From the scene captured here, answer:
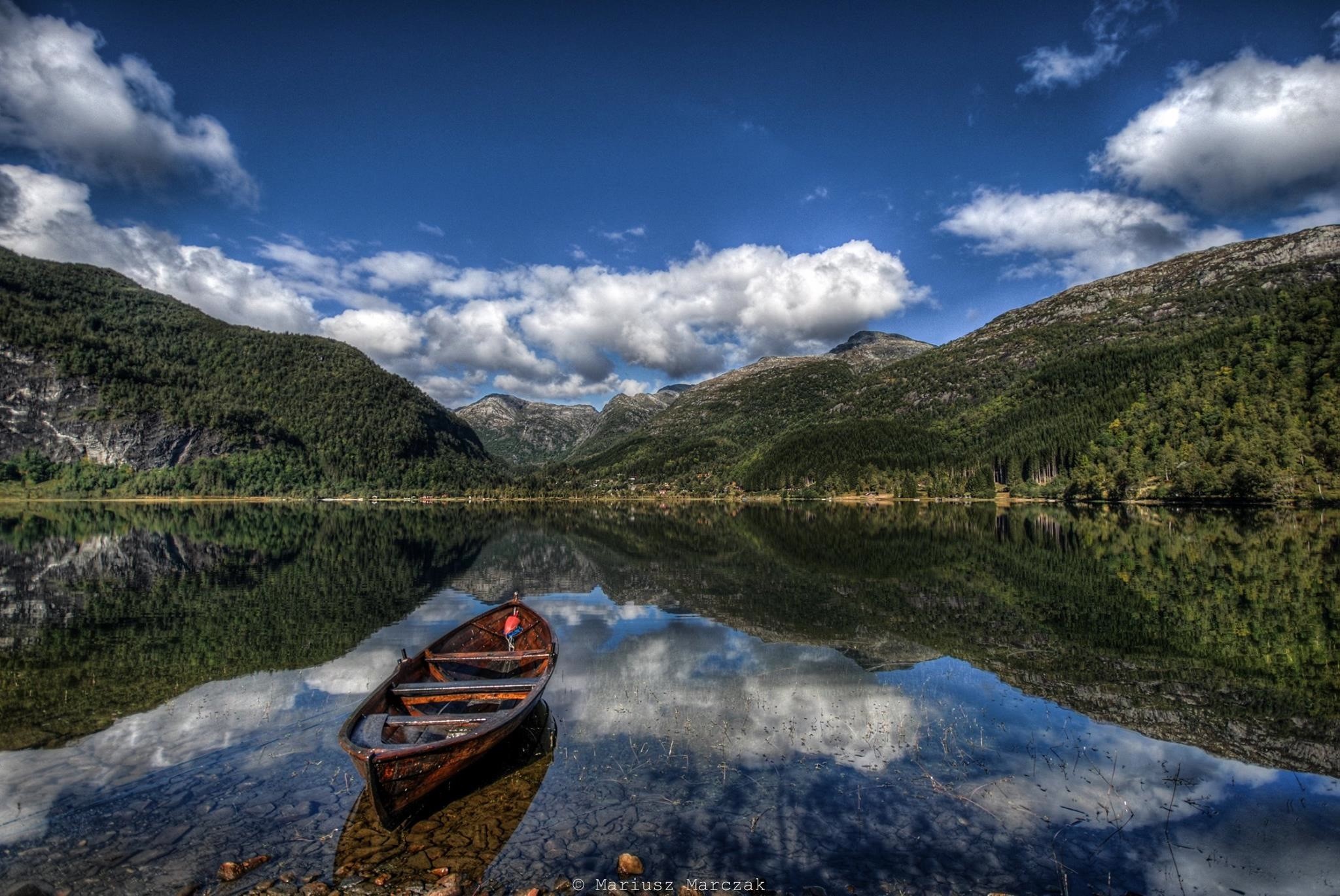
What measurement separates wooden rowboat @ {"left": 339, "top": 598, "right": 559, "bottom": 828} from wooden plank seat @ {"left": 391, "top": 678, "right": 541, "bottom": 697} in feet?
0.07

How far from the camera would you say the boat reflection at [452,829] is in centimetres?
1072

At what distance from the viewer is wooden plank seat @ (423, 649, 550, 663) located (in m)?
20.5

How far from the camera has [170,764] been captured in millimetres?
14859

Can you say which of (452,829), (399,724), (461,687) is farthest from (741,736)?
(399,724)

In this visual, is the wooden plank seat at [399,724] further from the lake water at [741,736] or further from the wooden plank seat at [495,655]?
the wooden plank seat at [495,655]

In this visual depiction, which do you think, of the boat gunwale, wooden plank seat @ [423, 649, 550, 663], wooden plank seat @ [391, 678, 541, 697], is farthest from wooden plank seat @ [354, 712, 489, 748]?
wooden plank seat @ [423, 649, 550, 663]

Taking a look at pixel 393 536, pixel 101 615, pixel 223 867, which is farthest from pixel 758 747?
pixel 393 536

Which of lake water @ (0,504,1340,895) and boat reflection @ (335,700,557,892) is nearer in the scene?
boat reflection @ (335,700,557,892)

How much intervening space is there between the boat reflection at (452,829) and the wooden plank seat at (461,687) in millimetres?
1457

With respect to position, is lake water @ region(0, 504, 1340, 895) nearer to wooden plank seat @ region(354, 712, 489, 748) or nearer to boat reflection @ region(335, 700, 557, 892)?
boat reflection @ region(335, 700, 557, 892)

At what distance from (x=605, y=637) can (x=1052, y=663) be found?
59.3 ft

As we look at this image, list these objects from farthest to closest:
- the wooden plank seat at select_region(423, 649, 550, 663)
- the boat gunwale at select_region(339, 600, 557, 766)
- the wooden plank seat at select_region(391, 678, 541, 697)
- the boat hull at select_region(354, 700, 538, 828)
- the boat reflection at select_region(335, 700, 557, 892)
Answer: the wooden plank seat at select_region(423, 649, 550, 663), the wooden plank seat at select_region(391, 678, 541, 697), the boat gunwale at select_region(339, 600, 557, 766), the boat hull at select_region(354, 700, 538, 828), the boat reflection at select_region(335, 700, 557, 892)

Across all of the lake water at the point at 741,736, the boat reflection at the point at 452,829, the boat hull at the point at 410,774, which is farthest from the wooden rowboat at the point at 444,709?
the lake water at the point at 741,736

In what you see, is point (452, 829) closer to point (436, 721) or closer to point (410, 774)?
point (410, 774)
